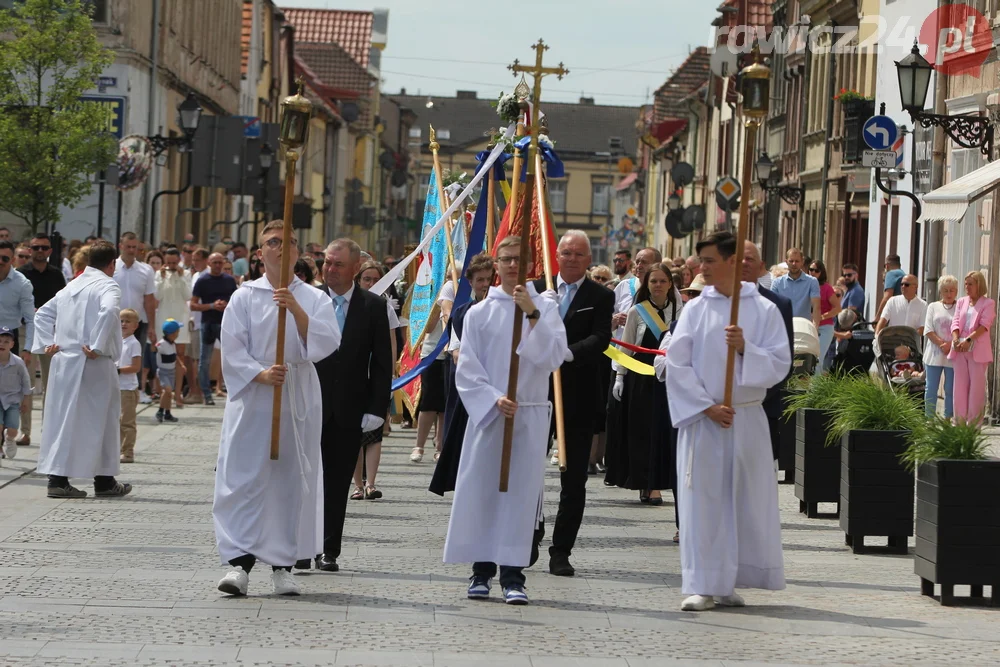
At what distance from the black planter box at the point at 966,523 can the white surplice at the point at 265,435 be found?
3152 mm

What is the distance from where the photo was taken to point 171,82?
130 ft

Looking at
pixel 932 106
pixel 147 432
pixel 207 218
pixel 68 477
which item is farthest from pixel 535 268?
pixel 207 218

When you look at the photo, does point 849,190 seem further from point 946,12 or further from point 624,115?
A: point 624,115

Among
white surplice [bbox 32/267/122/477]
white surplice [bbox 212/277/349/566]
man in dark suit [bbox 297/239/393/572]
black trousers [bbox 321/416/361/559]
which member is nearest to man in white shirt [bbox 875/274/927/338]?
white surplice [bbox 32/267/122/477]

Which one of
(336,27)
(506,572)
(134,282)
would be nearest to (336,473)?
(506,572)

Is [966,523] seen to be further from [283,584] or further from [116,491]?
[116,491]

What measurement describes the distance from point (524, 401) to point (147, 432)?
33.8ft

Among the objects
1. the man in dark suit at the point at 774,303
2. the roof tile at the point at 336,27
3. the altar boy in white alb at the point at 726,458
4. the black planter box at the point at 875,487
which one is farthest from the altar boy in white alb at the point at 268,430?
the roof tile at the point at 336,27

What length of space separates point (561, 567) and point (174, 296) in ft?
44.9

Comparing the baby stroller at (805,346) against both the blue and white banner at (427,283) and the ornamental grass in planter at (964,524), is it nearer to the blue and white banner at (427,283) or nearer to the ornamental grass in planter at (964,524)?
the blue and white banner at (427,283)

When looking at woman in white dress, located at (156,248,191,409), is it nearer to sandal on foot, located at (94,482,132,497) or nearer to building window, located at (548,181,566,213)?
sandal on foot, located at (94,482,132,497)

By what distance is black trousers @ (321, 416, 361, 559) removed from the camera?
34.3 ft

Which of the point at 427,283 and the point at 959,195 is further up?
the point at 959,195

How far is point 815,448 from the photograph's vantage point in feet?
43.3
